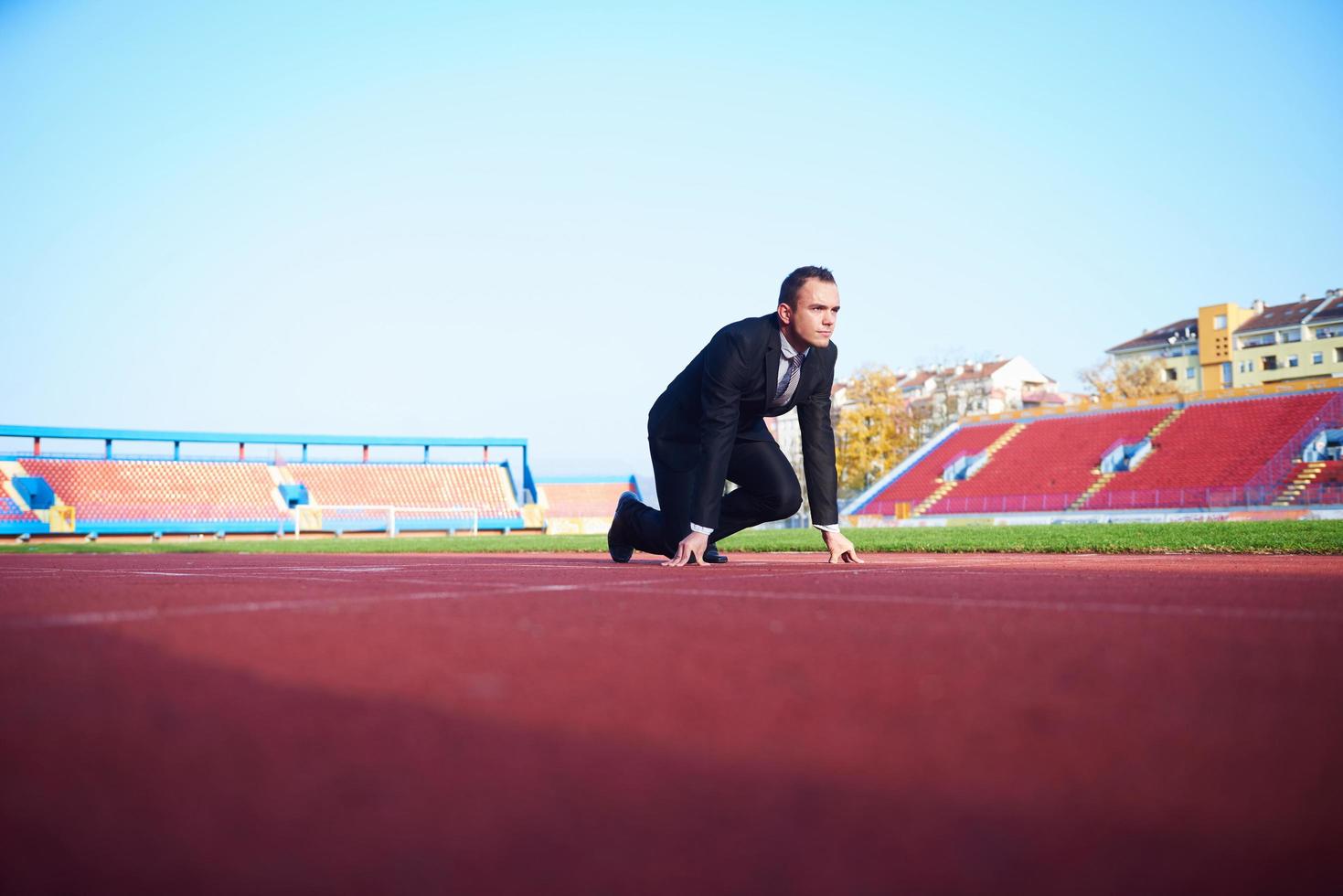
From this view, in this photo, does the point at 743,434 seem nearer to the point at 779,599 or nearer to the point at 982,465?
the point at 779,599

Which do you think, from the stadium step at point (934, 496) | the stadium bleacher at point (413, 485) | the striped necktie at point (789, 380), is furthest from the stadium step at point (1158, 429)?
the striped necktie at point (789, 380)

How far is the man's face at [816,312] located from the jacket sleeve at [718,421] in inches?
13.6

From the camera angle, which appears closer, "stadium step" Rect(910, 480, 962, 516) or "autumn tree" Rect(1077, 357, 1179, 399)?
"stadium step" Rect(910, 480, 962, 516)

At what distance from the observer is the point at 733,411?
5.68 metres

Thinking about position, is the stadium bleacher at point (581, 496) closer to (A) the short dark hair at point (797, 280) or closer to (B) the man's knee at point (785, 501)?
(B) the man's knee at point (785, 501)

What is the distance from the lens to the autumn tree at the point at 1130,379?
7138 cm

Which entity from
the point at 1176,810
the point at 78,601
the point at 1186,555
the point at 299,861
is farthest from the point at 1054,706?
the point at 1186,555

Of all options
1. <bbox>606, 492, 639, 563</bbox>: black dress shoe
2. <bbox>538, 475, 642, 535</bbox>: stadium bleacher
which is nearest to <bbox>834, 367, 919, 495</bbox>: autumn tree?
<bbox>538, 475, 642, 535</bbox>: stadium bleacher

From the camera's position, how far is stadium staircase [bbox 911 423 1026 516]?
137 feet

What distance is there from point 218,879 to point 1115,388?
3087 inches

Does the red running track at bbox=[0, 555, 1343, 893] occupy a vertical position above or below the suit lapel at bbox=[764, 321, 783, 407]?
below

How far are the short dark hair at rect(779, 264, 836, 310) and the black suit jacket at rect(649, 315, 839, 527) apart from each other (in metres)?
0.14

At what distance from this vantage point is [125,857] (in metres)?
1.11

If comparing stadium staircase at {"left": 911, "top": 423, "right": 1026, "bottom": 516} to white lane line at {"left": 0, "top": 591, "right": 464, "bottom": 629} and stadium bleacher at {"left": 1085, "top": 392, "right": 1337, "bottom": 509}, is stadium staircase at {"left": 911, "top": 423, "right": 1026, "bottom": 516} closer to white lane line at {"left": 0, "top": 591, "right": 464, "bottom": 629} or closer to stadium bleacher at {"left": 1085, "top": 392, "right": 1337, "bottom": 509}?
stadium bleacher at {"left": 1085, "top": 392, "right": 1337, "bottom": 509}
